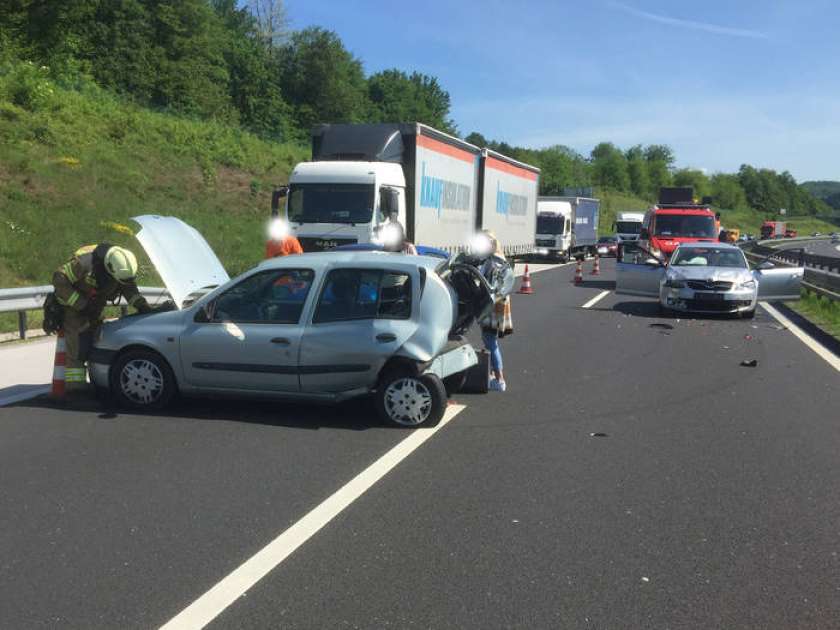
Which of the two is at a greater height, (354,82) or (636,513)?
(354,82)

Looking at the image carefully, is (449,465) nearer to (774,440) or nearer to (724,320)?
(774,440)

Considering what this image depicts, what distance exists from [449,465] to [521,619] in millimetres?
2517

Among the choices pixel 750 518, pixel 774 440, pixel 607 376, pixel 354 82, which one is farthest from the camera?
pixel 354 82

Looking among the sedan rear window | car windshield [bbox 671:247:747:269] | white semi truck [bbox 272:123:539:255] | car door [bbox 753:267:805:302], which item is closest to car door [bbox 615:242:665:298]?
car windshield [bbox 671:247:747:269]

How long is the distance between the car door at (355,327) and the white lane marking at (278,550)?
91 centimetres

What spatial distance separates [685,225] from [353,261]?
59.2ft

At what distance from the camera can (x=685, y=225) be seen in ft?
78.3

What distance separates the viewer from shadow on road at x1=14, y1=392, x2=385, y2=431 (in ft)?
24.8

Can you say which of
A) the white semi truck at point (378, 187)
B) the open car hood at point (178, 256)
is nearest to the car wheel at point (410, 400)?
the open car hood at point (178, 256)

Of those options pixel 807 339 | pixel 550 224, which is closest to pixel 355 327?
pixel 807 339

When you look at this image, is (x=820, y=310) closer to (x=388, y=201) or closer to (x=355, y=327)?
(x=388, y=201)

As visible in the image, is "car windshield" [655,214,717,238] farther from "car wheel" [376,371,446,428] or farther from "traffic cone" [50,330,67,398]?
"traffic cone" [50,330,67,398]

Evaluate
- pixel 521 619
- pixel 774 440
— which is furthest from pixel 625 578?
pixel 774 440

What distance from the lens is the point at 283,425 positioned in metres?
7.42
